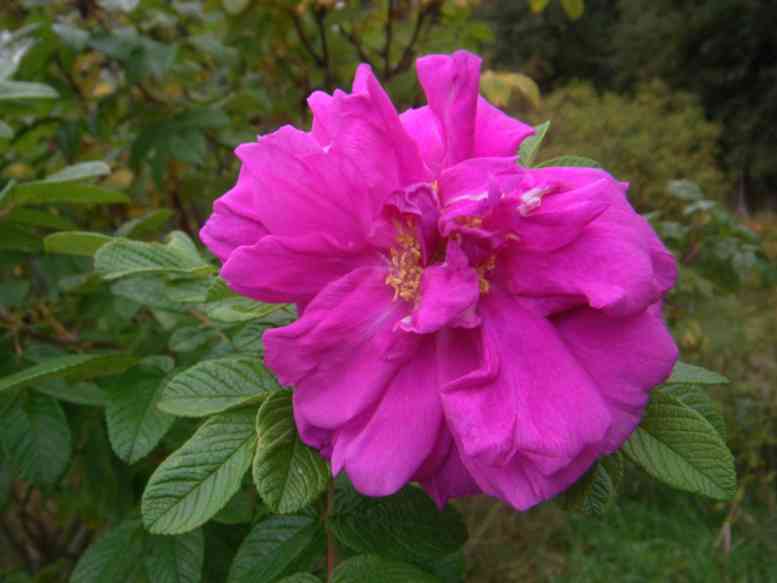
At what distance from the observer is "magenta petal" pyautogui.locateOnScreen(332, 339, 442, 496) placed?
0.62m

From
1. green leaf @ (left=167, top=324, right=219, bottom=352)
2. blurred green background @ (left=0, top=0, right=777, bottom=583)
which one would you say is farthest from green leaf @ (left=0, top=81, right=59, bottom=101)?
green leaf @ (left=167, top=324, right=219, bottom=352)

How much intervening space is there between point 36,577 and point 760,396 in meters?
3.14

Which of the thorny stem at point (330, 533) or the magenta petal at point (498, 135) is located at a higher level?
the magenta petal at point (498, 135)

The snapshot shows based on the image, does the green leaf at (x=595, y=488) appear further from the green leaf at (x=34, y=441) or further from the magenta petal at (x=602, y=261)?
the green leaf at (x=34, y=441)

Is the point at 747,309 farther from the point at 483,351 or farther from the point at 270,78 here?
the point at 483,351

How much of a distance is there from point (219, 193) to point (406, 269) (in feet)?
5.23

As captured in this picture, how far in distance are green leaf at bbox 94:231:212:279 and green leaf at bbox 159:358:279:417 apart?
0.13m

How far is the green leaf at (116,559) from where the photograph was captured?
1.11m

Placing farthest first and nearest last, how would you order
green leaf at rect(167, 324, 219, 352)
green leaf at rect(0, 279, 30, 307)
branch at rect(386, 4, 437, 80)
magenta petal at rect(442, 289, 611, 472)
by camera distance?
branch at rect(386, 4, 437, 80), green leaf at rect(0, 279, 30, 307), green leaf at rect(167, 324, 219, 352), magenta petal at rect(442, 289, 611, 472)

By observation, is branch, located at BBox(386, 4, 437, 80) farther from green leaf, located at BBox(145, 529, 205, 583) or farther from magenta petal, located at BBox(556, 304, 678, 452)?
magenta petal, located at BBox(556, 304, 678, 452)

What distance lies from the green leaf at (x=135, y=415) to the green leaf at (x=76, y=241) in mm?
197

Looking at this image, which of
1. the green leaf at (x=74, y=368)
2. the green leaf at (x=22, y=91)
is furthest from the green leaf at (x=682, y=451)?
the green leaf at (x=22, y=91)

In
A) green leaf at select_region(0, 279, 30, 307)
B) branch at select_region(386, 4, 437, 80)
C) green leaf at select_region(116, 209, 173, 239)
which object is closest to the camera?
green leaf at select_region(116, 209, 173, 239)

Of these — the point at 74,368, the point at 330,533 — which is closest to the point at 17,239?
the point at 74,368
